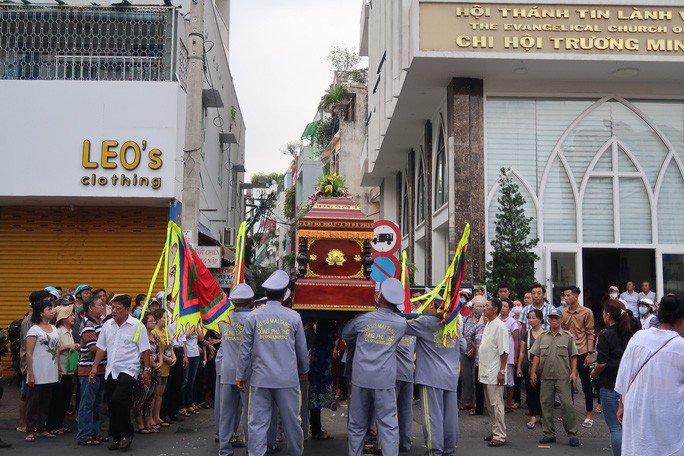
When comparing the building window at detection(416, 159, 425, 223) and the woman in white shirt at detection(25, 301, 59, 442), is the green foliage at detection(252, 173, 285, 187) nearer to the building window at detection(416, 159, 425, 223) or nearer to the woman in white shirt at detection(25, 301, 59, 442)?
the building window at detection(416, 159, 425, 223)

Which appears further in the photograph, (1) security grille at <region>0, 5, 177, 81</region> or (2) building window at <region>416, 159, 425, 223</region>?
(2) building window at <region>416, 159, 425, 223</region>

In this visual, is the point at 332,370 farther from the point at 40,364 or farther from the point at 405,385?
the point at 40,364

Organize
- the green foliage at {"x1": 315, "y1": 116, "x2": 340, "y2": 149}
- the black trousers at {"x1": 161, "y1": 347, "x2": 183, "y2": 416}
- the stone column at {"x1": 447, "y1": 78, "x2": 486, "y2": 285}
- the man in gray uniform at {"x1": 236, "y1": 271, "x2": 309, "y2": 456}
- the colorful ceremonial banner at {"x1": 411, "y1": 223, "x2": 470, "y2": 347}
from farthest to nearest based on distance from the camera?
the green foliage at {"x1": 315, "y1": 116, "x2": 340, "y2": 149} < the stone column at {"x1": 447, "y1": 78, "x2": 486, "y2": 285} < the black trousers at {"x1": 161, "y1": 347, "x2": 183, "y2": 416} < the colorful ceremonial banner at {"x1": 411, "y1": 223, "x2": 470, "y2": 347} < the man in gray uniform at {"x1": 236, "y1": 271, "x2": 309, "y2": 456}

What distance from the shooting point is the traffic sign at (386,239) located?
33.3 ft

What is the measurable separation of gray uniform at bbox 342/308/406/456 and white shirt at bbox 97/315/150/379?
2839 mm

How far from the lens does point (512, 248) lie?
15930 millimetres

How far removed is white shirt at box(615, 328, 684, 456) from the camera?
5.38 metres

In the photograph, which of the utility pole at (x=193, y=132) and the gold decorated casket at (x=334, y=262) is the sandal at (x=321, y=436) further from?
the utility pole at (x=193, y=132)

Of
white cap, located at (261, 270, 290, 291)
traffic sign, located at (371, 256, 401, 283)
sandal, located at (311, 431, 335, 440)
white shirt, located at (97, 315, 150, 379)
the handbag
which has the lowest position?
sandal, located at (311, 431, 335, 440)

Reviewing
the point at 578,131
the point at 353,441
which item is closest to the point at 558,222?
the point at 578,131

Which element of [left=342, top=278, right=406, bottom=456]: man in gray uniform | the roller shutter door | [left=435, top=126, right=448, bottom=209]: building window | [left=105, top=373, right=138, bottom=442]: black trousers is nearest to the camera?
[left=342, top=278, right=406, bottom=456]: man in gray uniform

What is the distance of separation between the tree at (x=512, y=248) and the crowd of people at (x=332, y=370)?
13.2ft

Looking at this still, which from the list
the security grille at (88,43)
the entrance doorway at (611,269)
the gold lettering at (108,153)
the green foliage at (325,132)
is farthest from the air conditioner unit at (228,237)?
the green foliage at (325,132)

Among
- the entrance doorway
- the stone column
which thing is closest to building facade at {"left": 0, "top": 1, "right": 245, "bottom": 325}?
the stone column
